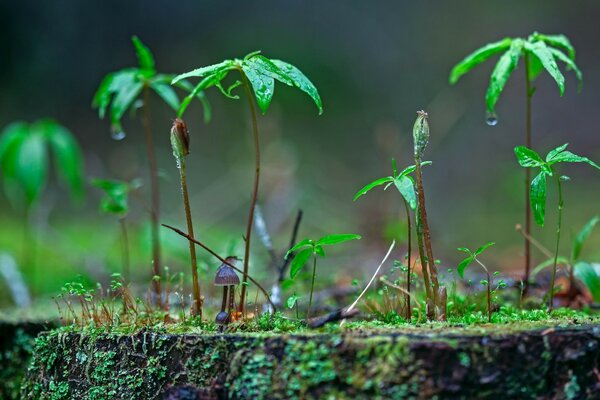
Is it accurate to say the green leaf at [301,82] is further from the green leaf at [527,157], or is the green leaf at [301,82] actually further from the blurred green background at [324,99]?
the blurred green background at [324,99]

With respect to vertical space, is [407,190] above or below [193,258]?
above

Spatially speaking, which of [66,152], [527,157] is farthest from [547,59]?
[66,152]

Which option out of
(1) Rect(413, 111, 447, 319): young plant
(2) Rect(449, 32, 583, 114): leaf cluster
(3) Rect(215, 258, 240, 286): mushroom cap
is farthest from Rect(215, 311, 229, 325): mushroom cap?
(2) Rect(449, 32, 583, 114): leaf cluster

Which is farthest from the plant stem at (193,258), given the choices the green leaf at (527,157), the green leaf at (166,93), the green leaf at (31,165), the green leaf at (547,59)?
the green leaf at (31,165)

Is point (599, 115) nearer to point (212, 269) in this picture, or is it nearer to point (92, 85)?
point (92, 85)

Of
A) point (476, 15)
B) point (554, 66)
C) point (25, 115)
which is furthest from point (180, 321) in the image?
point (476, 15)

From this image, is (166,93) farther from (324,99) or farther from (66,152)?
(324,99)

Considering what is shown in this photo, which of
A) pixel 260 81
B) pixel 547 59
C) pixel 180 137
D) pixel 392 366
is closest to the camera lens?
pixel 392 366
